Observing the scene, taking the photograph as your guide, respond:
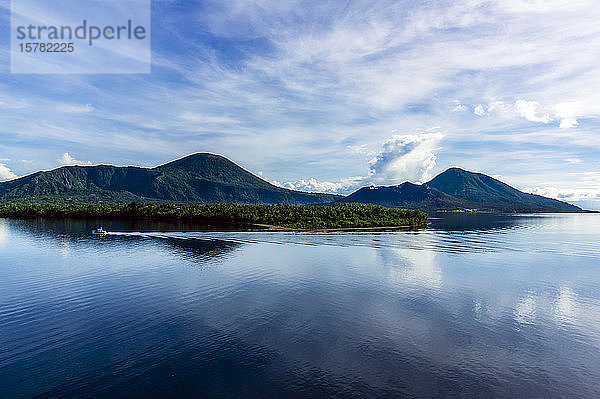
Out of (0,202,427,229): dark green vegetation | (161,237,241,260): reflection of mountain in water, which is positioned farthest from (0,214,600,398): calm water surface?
(0,202,427,229): dark green vegetation

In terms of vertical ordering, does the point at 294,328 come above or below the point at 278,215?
below

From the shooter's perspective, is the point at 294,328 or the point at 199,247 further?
the point at 199,247

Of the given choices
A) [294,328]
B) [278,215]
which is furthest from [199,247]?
[278,215]

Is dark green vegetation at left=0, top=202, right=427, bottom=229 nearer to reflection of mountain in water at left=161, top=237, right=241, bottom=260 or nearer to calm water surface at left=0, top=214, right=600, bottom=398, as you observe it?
reflection of mountain in water at left=161, top=237, right=241, bottom=260

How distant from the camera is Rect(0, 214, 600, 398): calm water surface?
26.1m

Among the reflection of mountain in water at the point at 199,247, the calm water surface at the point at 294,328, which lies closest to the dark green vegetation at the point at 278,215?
the reflection of mountain in water at the point at 199,247

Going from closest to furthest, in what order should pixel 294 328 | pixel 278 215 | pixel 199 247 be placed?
pixel 294 328 → pixel 199 247 → pixel 278 215

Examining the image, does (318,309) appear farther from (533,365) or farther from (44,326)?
(44,326)

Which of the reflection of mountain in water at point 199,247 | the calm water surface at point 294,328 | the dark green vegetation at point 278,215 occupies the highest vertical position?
the dark green vegetation at point 278,215

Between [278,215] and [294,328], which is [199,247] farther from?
[278,215]

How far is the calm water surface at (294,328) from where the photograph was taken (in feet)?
85.5

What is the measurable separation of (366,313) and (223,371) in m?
19.3

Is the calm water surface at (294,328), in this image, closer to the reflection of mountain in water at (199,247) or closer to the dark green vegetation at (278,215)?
the reflection of mountain in water at (199,247)

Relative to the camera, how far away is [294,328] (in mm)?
36062
